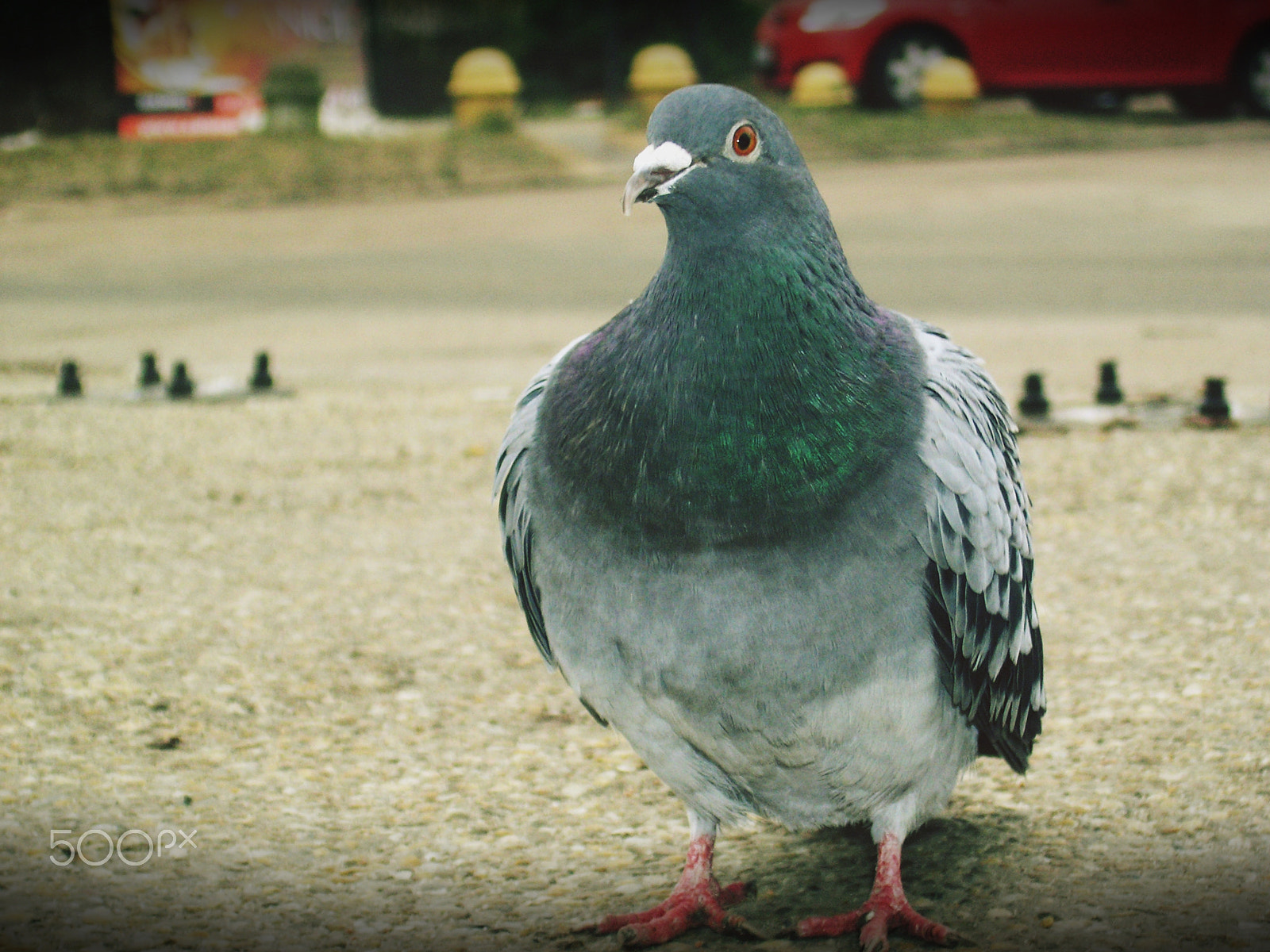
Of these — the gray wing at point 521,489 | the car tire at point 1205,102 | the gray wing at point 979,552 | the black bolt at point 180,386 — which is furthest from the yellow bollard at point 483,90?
the gray wing at point 979,552

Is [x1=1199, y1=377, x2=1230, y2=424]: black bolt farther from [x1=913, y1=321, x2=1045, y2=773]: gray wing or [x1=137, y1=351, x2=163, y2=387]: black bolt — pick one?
[x1=137, y1=351, x2=163, y2=387]: black bolt

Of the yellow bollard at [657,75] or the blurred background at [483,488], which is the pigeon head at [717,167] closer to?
the blurred background at [483,488]

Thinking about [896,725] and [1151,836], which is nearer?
[896,725]

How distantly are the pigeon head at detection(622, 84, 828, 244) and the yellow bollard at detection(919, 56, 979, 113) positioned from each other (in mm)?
14061

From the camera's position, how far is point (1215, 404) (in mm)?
6598

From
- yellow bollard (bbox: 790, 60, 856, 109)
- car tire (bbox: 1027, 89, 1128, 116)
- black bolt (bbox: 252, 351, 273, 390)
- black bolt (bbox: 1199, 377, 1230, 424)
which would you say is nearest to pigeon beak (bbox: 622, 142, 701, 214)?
black bolt (bbox: 1199, 377, 1230, 424)

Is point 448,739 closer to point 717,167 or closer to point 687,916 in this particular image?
point 687,916

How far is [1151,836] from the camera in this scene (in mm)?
3264

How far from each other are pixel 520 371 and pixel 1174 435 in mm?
3649

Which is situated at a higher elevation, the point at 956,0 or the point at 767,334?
the point at 956,0

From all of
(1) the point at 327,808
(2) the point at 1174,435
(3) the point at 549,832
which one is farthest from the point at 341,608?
(2) the point at 1174,435

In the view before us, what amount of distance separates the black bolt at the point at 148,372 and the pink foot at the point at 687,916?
5.66 metres

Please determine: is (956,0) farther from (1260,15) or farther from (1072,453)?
(1072,453)

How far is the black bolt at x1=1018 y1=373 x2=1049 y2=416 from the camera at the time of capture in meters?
6.70
